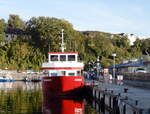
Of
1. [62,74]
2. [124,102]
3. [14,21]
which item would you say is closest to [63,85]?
[62,74]

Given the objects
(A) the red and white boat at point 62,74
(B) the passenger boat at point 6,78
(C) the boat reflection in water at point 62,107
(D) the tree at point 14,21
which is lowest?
(C) the boat reflection in water at point 62,107

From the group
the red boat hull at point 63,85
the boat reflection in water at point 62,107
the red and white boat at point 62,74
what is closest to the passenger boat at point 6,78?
the red and white boat at point 62,74

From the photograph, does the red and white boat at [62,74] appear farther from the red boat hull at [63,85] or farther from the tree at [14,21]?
the tree at [14,21]

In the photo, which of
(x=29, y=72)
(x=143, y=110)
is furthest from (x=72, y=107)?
(x=29, y=72)

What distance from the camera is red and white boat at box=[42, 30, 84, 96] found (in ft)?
172

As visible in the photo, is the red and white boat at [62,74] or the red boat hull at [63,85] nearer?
the red boat hull at [63,85]

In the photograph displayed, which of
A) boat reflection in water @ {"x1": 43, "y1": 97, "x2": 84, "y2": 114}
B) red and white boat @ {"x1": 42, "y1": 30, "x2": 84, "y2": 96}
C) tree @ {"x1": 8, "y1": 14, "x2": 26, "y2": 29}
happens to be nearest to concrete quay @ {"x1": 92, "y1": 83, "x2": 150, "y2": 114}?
boat reflection in water @ {"x1": 43, "y1": 97, "x2": 84, "y2": 114}

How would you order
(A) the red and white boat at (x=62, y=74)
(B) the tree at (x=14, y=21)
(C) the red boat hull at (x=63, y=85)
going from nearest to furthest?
(C) the red boat hull at (x=63, y=85)
(A) the red and white boat at (x=62, y=74)
(B) the tree at (x=14, y=21)

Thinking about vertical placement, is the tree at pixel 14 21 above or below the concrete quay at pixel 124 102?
above

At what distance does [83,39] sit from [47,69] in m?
97.3

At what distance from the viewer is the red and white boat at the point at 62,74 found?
172 feet

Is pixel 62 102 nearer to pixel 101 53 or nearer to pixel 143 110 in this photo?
pixel 143 110

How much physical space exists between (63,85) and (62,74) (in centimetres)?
229

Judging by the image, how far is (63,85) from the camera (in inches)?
2056
